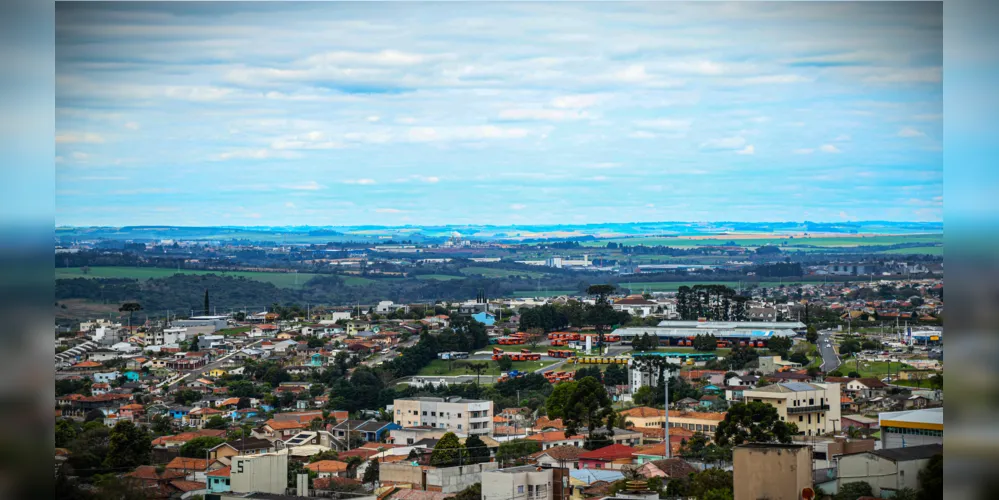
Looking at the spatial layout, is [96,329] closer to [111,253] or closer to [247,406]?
[111,253]

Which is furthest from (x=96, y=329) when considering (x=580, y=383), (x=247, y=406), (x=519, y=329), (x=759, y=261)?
(x=759, y=261)

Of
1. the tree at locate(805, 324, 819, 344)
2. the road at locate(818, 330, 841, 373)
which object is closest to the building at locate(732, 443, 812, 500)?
the road at locate(818, 330, 841, 373)

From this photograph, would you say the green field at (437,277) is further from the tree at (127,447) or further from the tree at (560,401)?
the tree at (127,447)

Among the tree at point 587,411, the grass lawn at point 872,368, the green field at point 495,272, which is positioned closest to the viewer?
the tree at point 587,411

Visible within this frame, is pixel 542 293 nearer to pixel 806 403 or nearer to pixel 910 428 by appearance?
pixel 806 403

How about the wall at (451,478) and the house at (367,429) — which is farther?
the house at (367,429)

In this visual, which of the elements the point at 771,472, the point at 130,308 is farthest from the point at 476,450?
the point at 130,308

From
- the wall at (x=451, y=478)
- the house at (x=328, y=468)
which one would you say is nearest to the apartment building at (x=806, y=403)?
the wall at (x=451, y=478)
